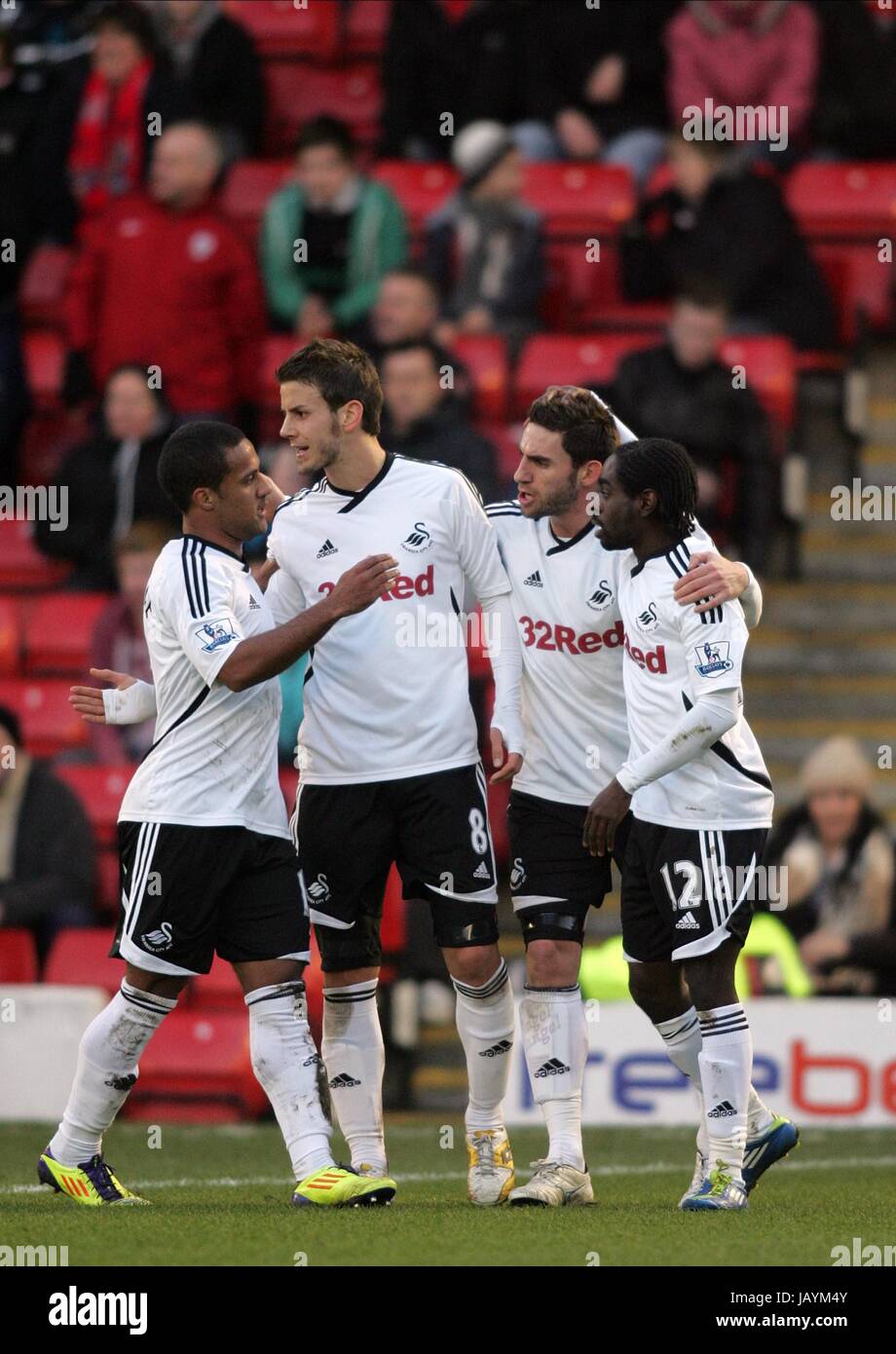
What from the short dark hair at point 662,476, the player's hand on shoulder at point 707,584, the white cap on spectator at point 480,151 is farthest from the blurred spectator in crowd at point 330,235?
the player's hand on shoulder at point 707,584

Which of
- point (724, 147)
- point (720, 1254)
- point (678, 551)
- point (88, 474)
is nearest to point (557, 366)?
point (724, 147)

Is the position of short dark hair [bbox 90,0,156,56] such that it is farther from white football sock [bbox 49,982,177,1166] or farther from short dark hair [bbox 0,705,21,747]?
white football sock [bbox 49,982,177,1166]

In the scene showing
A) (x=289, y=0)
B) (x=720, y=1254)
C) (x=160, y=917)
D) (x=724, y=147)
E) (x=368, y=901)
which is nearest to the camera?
(x=720, y=1254)

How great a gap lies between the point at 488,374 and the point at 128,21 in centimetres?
293

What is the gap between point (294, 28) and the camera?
1396cm

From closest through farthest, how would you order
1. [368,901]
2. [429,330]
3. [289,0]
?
1. [368,901]
2. [429,330]
3. [289,0]

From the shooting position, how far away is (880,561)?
454 inches

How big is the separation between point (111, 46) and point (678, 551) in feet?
24.6

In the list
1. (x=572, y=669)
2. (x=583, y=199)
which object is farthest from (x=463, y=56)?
(x=572, y=669)

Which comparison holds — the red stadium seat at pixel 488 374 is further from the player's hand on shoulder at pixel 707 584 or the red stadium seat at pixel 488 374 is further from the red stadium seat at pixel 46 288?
the player's hand on shoulder at pixel 707 584

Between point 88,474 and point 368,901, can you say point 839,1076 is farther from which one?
point 88,474

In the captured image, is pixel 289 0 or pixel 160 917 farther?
pixel 289 0

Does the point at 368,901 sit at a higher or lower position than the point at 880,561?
lower

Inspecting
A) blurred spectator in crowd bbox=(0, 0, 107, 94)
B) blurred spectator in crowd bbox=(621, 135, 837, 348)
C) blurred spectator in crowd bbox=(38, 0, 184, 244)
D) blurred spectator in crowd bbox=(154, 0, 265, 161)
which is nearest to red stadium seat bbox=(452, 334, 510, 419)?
blurred spectator in crowd bbox=(621, 135, 837, 348)
